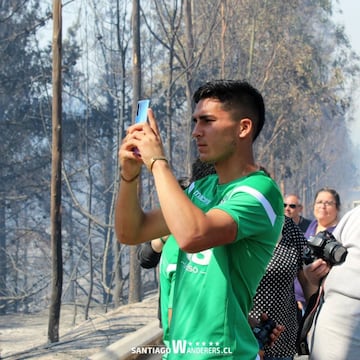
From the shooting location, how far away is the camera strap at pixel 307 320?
325 centimetres

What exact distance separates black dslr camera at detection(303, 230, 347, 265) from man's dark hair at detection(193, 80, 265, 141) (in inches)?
29.8

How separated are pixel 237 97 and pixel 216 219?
0.44m

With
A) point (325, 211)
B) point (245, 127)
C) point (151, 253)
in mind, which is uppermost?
point (245, 127)

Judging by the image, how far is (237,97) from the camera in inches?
90.6

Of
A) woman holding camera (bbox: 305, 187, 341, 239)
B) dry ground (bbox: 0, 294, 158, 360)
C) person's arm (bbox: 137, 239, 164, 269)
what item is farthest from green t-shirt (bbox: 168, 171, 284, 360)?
dry ground (bbox: 0, 294, 158, 360)

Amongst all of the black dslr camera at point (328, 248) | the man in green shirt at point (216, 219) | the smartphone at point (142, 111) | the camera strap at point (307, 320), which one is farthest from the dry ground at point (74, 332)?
the smartphone at point (142, 111)

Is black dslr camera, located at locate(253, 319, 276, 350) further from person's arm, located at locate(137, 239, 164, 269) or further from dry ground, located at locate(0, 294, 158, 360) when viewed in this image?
dry ground, located at locate(0, 294, 158, 360)

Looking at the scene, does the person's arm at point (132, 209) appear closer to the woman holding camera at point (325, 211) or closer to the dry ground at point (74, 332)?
the woman holding camera at point (325, 211)

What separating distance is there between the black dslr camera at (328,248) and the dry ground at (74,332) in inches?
202

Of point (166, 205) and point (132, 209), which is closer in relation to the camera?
point (166, 205)

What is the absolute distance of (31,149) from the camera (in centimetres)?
2805

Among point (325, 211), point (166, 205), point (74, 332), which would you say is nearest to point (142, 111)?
point (166, 205)

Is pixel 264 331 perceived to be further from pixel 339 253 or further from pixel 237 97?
pixel 237 97

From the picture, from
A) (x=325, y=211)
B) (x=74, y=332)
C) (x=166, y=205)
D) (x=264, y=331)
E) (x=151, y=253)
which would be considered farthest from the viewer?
(x=74, y=332)
